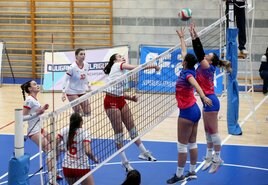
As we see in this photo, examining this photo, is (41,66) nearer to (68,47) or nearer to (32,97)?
(68,47)

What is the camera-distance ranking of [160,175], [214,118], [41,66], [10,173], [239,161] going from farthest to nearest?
[41,66] → [239,161] → [160,175] → [214,118] → [10,173]

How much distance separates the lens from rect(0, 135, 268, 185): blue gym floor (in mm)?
10750

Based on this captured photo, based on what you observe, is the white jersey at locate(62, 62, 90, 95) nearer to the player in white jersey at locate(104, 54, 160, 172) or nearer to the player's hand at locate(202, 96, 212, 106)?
the player in white jersey at locate(104, 54, 160, 172)

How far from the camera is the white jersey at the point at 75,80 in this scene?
13539 mm

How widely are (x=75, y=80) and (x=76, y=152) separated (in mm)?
5434

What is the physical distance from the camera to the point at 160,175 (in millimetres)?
11086

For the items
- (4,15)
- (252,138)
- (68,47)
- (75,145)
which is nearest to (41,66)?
(68,47)

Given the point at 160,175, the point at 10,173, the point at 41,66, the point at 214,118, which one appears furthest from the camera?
the point at 41,66

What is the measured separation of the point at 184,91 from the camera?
372 inches

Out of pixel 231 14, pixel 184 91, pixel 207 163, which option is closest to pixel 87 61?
pixel 231 14

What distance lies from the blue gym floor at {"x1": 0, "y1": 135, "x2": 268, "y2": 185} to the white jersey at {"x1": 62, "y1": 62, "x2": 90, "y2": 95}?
5.12 ft

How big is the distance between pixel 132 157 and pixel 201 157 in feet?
4.73

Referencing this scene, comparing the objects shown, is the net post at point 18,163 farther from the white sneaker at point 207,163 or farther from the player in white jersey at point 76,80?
the player in white jersey at point 76,80

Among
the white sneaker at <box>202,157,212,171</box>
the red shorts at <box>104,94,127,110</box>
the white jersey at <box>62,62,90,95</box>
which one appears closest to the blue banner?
the white jersey at <box>62,62,90,95</box>
